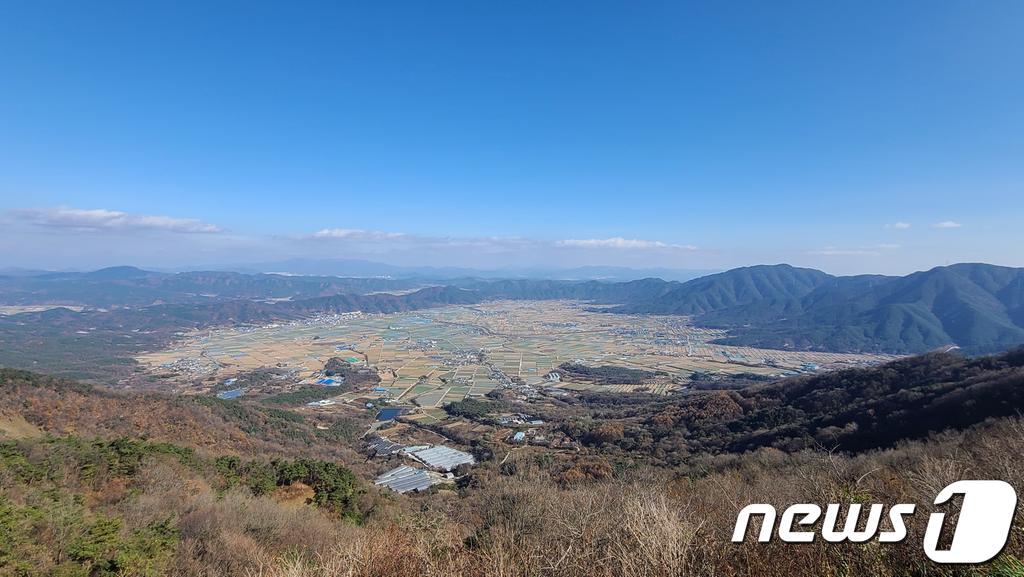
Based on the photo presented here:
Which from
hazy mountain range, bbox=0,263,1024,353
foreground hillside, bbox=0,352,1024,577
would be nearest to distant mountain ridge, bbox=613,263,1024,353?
hazy mountain range, bbox=0,263,1024,353

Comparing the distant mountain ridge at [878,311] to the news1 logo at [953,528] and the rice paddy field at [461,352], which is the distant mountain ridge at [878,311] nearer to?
the rice paddy field at [461,352]

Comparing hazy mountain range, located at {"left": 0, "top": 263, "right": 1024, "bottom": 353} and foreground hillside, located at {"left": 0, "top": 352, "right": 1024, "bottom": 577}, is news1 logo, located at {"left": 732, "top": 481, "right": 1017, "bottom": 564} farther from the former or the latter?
hazy mountain range, located at {"left": 0, "top": 263, "right": 1024, "bottom": 353}

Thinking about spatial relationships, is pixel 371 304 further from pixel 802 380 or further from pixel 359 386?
pixel 802 380

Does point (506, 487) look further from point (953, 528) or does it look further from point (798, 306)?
point (798, 306)

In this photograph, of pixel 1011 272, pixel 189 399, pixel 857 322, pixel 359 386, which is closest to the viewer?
pixel 189 399

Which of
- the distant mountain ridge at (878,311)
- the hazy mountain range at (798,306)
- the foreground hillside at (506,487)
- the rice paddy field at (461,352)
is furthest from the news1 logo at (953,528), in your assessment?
the hazy mountain range at (798,306)

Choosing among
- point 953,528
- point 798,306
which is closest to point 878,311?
point 798,306

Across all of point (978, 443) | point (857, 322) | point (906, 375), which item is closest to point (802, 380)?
point (906, 375)
